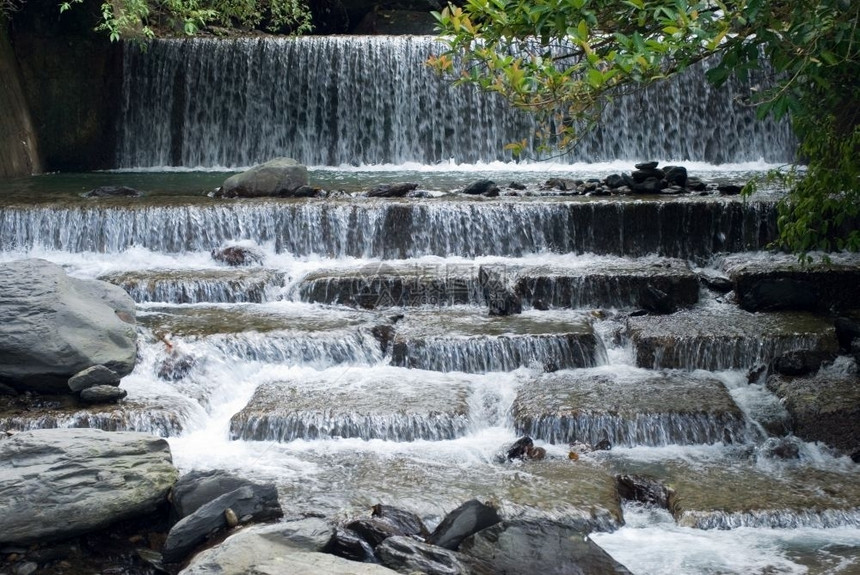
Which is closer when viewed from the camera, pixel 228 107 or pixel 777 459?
pixel 777 459

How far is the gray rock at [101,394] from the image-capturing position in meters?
6.95

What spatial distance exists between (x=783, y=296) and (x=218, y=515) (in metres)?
5.24

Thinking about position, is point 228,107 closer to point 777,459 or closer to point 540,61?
point 540,61

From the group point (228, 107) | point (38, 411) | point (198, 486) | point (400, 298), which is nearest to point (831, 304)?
point (400, 298)

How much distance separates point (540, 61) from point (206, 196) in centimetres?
616

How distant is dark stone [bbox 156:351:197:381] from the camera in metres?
7.57

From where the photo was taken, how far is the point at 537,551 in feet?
15.5

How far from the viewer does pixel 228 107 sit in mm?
16062

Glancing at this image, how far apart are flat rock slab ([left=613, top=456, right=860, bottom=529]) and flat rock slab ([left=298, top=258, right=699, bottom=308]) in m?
2.70

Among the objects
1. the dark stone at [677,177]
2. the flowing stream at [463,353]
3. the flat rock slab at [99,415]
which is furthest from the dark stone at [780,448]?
the dark stone at [677,177]

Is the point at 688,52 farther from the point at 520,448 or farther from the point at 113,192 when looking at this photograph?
the point at 113,192

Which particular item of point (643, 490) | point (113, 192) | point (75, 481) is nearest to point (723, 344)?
point (643, 490)

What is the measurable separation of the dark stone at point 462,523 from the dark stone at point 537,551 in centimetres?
11

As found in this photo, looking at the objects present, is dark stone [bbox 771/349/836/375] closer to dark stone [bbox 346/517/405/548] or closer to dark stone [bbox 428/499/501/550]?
dark stone [bbox 428/499/501/550]
